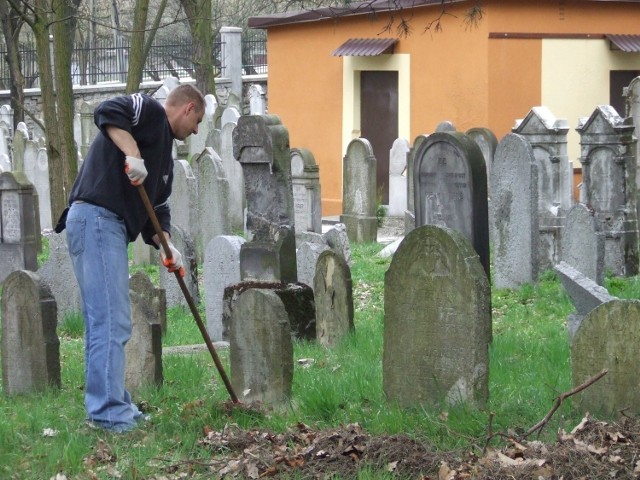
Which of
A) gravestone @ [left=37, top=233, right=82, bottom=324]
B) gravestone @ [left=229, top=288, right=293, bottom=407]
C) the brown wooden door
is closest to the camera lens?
gravestone @ [left=229, top=288, right=293, bottom=407]

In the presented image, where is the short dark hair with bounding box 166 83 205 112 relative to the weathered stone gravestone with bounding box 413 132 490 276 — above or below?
above

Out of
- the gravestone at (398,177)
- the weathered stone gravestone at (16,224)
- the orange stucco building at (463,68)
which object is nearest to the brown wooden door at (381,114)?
the orange stucco building at (463,68)

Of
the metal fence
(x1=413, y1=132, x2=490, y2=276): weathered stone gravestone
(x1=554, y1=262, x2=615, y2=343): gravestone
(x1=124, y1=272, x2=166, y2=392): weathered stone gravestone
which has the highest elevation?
the metal fence

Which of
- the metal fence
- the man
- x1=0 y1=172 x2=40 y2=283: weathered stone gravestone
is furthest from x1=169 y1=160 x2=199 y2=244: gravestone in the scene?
the metal fence

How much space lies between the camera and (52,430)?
20.5 ft

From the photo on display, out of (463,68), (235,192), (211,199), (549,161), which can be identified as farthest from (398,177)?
(549,161)

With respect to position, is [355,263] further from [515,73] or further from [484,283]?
[484,283]

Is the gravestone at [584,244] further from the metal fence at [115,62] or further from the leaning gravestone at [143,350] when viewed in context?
the metal fence at [115,62]

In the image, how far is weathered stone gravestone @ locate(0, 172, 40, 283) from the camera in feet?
44.0

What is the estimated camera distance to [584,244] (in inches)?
419

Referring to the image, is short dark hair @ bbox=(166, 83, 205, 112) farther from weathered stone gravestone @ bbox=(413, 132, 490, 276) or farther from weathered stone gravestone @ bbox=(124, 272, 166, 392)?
weathered stone gravestone @ bbox=(413, 132, 490, 276)

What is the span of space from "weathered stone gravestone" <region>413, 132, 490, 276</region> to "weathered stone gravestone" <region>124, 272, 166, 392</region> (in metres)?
3.23

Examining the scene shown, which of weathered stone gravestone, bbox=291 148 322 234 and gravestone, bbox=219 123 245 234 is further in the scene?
gravestone, bbox=219 123 245 234

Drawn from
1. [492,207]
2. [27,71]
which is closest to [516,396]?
[492,207]
